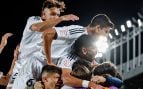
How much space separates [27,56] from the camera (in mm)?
3691

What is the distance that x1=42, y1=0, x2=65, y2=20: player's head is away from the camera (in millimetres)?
3654

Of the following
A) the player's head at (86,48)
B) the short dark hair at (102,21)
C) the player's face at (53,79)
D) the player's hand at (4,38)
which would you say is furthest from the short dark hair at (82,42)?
the player's hand at (4,38)

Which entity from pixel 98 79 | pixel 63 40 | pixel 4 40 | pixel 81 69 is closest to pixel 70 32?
pixel 63 40

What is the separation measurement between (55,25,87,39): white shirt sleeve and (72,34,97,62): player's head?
0.15ft

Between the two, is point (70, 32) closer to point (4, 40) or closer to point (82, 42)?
point (82, 42)

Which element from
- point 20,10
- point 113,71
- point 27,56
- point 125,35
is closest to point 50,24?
point 27,56

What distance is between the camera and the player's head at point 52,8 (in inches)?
144

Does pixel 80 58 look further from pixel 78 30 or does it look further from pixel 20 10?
pixel 20 10

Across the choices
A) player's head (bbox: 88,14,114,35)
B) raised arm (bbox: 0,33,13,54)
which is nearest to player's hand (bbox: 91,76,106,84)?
player's head (bbox: 88,14,114,35)

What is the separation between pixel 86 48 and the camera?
11.4 feet

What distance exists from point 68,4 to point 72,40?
0.65 metres

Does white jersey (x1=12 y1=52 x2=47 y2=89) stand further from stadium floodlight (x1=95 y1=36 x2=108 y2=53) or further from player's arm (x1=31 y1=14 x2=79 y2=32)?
stadium floodlight (x1=95 y1=36 x2=108 y2=53)

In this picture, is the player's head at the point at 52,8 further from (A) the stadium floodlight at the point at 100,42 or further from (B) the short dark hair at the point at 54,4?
(A) the stadium floodlight at the point at 100,42

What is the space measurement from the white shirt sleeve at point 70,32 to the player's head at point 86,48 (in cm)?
5
